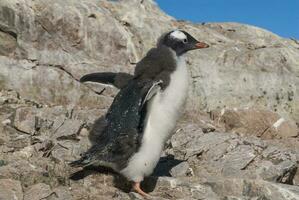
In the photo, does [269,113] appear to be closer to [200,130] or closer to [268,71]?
[268,71]

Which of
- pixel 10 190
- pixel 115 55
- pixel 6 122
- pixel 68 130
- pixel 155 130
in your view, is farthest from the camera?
pixel 115 55

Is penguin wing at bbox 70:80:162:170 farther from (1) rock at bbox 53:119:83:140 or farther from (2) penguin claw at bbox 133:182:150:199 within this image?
(1) rock at bbox 53:119:83:140

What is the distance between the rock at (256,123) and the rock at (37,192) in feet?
23.4

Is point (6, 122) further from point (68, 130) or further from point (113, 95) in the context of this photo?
point (113, 95)

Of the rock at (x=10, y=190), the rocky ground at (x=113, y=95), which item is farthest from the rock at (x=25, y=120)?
the rock at (x=10, y=190)

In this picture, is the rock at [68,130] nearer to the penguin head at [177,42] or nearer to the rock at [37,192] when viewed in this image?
the rock at [37,192]

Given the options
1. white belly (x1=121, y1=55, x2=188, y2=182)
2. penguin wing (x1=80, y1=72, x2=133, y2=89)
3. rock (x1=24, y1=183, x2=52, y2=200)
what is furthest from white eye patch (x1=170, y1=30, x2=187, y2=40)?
rock (x1=24, y1=183, x2=52, y2=200)

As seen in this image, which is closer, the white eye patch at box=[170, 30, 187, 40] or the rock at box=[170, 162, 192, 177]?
the white eye patch at box=[170, 30, 187, 40]

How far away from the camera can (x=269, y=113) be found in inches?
590

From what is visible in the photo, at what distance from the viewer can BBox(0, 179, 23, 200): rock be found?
25.5 ft

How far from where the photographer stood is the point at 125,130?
827cm

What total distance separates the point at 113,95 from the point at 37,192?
621 centimetres

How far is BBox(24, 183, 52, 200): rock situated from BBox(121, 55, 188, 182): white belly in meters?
1.10

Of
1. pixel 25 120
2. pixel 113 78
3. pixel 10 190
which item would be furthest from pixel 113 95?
pixel 10 190
